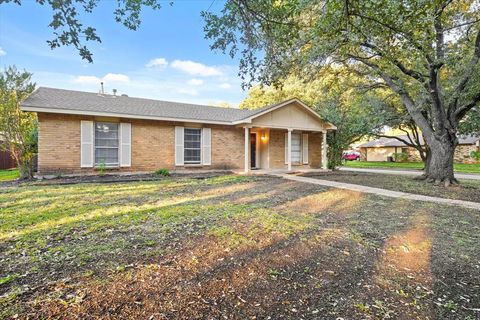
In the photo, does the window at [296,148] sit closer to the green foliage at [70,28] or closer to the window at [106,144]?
the window at [106,144]

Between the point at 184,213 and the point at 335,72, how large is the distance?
34.3 ft

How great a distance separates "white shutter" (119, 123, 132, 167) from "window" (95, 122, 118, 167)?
0.82 feet

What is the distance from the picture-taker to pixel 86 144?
10344 millimetres

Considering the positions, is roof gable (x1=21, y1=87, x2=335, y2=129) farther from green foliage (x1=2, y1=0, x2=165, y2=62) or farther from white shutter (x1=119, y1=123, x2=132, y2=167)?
green foliage (x1=2, y1=0, x2=165, y2=62)

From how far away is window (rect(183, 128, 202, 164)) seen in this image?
1277cm

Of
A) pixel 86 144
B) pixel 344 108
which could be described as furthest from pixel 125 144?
pixel 344 108

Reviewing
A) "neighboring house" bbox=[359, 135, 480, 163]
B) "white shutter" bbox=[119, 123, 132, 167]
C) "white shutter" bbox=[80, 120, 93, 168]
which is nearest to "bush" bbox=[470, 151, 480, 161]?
"neighboring house" bbox=[359, 135, 480, 163]

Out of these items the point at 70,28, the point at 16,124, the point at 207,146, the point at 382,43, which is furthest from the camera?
the point at 207,146

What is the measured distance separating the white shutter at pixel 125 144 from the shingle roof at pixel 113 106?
670mm

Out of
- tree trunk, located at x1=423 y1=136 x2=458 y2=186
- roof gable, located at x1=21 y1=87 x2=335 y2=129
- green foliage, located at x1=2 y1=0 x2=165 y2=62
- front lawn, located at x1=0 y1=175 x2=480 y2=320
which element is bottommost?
front lawn, located at x1=0 y1=175 x2=480 y2=320

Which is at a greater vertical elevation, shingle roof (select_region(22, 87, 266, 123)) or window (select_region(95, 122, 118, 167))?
shingle roof (select_region(22, 87, 266, 123))

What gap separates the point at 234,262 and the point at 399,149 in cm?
3708

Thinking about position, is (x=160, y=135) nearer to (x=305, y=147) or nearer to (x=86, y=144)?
(x=86, y=144)

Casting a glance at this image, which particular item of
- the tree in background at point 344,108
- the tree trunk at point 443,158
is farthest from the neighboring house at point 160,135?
the tree trunk at point 443,158
